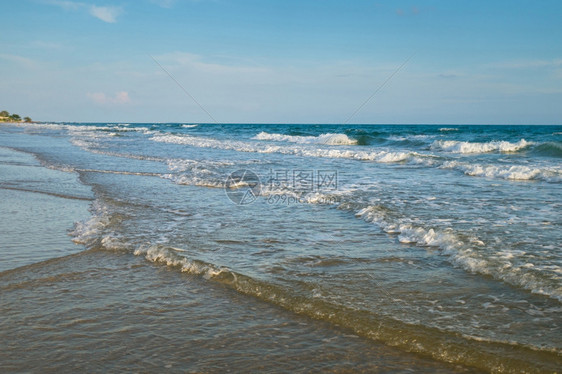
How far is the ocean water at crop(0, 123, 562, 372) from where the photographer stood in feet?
9.66

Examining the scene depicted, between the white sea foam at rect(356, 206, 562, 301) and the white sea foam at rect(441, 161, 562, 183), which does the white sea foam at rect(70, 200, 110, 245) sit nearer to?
the white sea foam at rect(356, 206, 562, 301)

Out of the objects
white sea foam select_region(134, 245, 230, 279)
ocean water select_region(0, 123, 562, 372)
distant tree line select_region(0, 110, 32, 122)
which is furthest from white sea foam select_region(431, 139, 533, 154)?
distant tree line select_region(0, 110, 32, 122)

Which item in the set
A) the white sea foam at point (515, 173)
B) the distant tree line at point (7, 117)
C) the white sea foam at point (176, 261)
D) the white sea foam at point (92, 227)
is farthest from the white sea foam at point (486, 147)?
the distant tree line at point (7, 117)

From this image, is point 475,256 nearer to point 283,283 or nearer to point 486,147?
point 283,283

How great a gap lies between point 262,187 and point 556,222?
6.43m

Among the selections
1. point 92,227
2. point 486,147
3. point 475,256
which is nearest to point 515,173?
point 475,256

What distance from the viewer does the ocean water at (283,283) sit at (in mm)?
2943

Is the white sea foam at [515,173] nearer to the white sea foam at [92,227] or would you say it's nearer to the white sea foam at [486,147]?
the white sea foam at [92,227]

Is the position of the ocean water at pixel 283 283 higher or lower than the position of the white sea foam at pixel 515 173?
lower

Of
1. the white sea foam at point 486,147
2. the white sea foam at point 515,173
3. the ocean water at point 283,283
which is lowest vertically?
the ocean water at point 283,283

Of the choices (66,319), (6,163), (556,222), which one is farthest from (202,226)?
(6,163)

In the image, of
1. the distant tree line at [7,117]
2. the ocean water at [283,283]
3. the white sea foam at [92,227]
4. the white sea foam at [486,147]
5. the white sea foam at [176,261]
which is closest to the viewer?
the ocean water at [283,283]

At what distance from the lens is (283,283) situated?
4211 mm

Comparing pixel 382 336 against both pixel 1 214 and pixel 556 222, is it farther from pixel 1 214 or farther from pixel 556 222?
pixel 1 214
